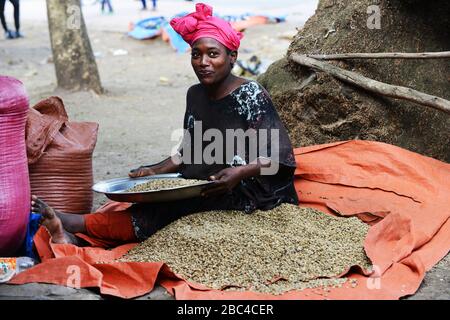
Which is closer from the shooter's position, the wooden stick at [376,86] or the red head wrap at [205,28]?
the red head wrap at [205,28]

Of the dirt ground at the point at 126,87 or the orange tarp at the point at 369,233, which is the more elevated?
the orange tarp at the point at 369,233

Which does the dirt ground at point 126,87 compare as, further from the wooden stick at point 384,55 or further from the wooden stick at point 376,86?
the wooden stick at point 384,55

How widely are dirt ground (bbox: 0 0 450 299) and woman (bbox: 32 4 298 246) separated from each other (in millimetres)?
712

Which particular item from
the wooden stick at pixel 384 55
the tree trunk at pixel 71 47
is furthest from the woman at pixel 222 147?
the tree trunk at pixel 71 47

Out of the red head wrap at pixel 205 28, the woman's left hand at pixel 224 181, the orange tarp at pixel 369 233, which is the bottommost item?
the orange tarp at pixel 369 233

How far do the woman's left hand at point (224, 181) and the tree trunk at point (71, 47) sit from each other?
5201mm

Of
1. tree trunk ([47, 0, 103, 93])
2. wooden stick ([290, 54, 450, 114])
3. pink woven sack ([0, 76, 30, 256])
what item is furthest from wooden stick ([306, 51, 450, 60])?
tree trunk ([47, 0, 103, 93])

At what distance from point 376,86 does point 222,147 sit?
1265mm

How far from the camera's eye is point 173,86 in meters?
9.80

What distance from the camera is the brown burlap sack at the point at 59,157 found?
4055mm

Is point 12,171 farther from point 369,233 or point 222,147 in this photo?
point 369,233

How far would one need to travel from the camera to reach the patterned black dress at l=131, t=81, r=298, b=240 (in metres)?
3.89
